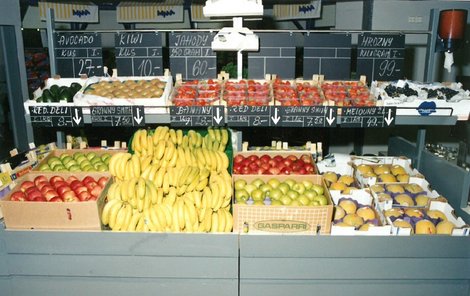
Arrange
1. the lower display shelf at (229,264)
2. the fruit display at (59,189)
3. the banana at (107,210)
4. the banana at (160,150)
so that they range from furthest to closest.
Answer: the banana at (160,150) < the fruit display at (59,189) < the banana at (107,210) < the lower display shelf at (229,264)

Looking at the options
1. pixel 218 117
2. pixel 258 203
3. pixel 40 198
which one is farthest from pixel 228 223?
pixel 40 198

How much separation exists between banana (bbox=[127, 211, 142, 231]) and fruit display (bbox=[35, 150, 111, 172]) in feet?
2.55

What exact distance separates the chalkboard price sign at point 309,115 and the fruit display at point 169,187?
2.56 ft

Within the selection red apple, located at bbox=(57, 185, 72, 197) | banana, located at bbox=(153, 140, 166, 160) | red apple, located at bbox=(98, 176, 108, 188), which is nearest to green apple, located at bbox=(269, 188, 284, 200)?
banana, located at bbox=(153, 140, 166, 160)

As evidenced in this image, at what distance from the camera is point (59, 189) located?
3.11 metres

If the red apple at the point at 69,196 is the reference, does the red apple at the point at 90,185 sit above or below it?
above

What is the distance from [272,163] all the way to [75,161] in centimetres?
201

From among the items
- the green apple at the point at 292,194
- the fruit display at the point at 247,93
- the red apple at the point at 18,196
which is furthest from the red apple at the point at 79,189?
the green apple at the point at 292,194

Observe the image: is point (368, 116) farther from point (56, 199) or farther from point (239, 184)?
point (56, 199)

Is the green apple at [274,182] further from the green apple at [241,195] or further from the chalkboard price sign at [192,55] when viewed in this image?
the chalkboard price sign at [192,55]

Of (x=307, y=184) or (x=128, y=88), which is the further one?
(x=128, y=88)

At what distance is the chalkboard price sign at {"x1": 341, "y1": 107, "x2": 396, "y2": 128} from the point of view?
3188 mm

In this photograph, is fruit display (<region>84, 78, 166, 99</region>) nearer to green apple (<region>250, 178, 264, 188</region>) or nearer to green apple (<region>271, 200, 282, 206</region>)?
green apple (<region>250, 178, 264, 188</region>)

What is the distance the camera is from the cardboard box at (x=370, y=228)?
2.80 metres
